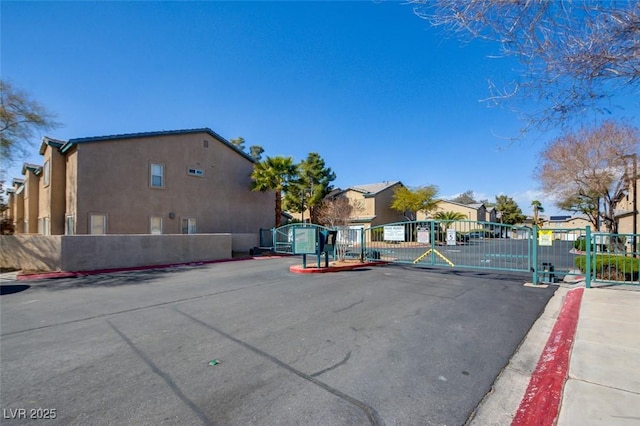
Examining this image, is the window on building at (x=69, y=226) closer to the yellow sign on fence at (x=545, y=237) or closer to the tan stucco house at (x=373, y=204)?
the yellow sign on fence at (x=545, y=237)

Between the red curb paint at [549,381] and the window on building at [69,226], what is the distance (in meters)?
20.7

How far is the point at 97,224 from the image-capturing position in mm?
16984

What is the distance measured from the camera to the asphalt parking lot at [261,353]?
3.09m

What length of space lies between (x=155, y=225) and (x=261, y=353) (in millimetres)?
17461

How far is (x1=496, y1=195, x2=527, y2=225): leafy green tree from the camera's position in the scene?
2854 inches

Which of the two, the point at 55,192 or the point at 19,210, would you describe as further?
the point at 19,210

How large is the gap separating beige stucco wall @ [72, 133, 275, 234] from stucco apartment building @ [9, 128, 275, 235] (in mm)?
45

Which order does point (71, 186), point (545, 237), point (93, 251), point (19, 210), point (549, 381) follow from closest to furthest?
1. point (549, 381)
2. point (545, 237)
3. point (93, 251)
4. point (71, 186)
5. point (19, 210)

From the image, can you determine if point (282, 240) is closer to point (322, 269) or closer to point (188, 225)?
point (188, 225)

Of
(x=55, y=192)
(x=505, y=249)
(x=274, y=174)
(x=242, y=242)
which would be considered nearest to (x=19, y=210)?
(x=55, y=192)

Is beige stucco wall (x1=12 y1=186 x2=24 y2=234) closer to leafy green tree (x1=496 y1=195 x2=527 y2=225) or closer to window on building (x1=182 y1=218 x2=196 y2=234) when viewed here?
window on building (x1=182 y1=218 x2=196 y2=234)

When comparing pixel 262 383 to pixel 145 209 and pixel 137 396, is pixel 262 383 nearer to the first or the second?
pixel 137 396

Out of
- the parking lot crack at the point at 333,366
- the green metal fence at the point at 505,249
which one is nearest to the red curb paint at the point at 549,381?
the parking lot crack at the point at 333,366

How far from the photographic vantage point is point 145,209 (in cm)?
1864
